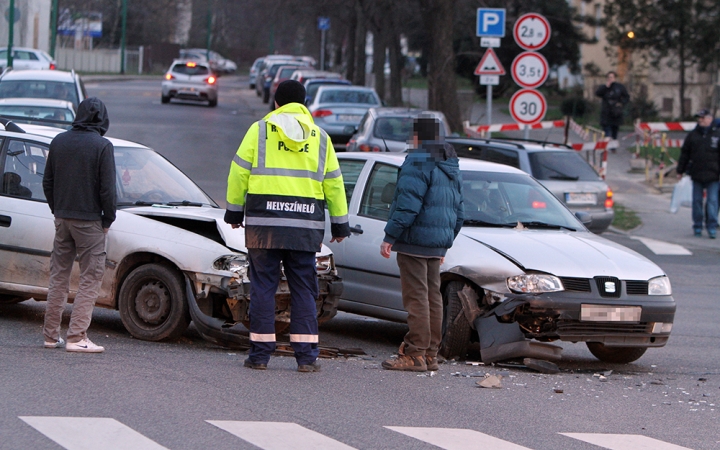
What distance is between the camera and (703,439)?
6.02 m

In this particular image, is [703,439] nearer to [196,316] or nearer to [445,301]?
[445,301]

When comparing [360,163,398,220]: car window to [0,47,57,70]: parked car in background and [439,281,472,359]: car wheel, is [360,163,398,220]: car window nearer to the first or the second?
[439,281,472,359]: car wheel

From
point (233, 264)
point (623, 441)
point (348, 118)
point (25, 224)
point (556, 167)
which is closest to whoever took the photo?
point (623, 441)

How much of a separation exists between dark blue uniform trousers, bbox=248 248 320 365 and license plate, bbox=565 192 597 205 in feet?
27.6

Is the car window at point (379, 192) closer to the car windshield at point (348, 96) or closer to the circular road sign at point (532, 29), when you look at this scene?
the circular road sign at point (532, 29)

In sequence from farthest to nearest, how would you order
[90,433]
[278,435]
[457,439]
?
[457,439]
[278,435]
[90,433]

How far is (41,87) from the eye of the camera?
19.1 m

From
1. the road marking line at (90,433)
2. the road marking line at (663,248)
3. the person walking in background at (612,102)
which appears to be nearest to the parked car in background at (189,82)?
the person walking in background at (612,102)

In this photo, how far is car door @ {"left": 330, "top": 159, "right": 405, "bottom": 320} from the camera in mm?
8445

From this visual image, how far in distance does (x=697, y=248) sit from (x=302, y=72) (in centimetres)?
2322

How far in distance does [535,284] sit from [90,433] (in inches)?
139

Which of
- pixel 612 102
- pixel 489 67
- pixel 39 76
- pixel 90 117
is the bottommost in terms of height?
pixel 90 117

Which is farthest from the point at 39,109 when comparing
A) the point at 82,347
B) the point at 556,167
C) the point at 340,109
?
the point at 82,347

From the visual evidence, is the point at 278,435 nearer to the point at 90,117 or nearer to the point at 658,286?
the point at 90,117
